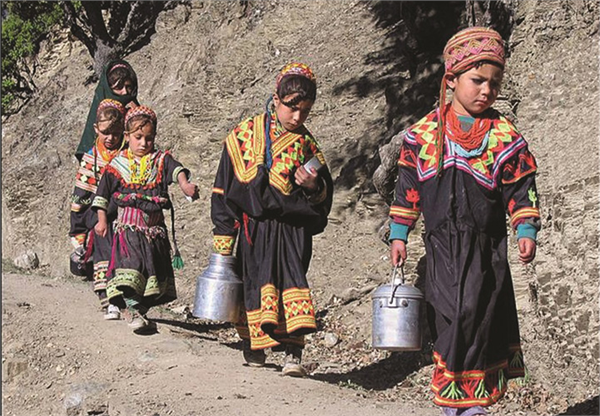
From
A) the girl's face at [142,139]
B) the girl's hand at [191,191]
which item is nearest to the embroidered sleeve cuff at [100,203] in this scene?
the girl's face at [142,139]

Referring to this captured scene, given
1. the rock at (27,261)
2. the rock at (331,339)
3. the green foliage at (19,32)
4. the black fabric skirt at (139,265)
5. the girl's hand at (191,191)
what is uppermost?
the green foliage at (19,32)

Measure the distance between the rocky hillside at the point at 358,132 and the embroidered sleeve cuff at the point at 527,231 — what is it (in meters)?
1.73

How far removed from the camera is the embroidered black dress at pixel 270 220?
6.64m

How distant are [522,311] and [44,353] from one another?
140 inches

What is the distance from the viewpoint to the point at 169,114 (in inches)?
605

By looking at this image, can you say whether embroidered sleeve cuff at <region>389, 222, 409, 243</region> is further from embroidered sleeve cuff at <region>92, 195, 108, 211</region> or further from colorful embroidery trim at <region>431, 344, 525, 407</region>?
embroidered sleeve cuff at <region>92, 195, 108, 211</region>

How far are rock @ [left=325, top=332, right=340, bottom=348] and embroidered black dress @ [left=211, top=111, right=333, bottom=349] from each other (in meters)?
1.90

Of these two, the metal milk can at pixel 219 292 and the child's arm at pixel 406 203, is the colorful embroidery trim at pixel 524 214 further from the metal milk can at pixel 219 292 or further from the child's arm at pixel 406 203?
the metal milk can at pixel 219 292

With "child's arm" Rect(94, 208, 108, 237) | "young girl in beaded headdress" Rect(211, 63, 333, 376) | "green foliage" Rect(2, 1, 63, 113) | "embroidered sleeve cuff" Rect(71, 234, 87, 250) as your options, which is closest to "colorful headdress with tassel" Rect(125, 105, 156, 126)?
"child's arm" Rect(94, 208, 108, 237)

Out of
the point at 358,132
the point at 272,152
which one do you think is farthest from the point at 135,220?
the point at 358,132

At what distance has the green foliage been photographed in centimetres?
2203

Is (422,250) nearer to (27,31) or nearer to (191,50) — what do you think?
(191,50)

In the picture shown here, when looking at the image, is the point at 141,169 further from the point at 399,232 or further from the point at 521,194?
the point at 521,194

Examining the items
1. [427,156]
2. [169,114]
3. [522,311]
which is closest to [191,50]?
[169,114]
